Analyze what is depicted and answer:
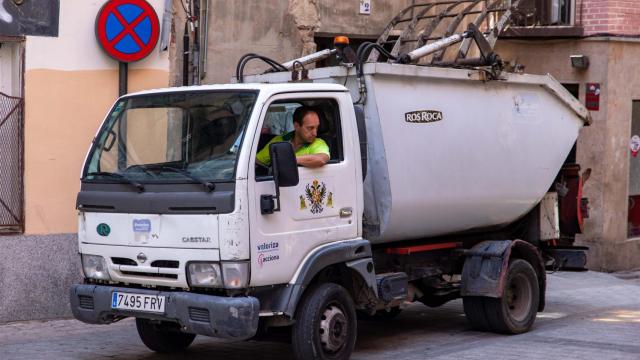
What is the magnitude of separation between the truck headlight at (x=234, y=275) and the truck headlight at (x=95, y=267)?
43.7 inches

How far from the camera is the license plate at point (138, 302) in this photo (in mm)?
7855

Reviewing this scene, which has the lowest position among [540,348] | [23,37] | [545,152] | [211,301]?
[540,348]

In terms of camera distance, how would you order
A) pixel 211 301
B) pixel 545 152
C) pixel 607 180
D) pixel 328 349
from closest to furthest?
1. pixel 211 301
2. pixel 328 349
3. pixel 545 152
4. pixel 607 180

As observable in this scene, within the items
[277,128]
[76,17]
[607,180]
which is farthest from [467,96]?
[607,180]

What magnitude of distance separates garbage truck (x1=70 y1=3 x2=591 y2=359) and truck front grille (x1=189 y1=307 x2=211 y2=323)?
1 centimetres

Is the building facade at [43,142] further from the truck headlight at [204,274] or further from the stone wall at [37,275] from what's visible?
the truck headlight at [204,274]

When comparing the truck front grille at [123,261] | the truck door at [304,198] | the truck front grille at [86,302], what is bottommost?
the truck front grille at [86,302]

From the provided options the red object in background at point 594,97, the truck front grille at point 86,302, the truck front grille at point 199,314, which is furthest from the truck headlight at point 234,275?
the red object in background at point 594,97

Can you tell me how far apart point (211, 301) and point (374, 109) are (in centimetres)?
220

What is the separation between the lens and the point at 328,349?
27.0 feet

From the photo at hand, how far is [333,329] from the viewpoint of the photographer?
327 inches

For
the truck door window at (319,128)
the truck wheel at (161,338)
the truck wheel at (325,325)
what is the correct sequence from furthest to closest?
the truck wheel at (161,338) < the truck door window at (319,128) < the truck wheel at (325,325)

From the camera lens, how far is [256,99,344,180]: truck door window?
26.8 ft

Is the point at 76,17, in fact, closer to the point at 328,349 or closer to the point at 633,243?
the point at 328,349
